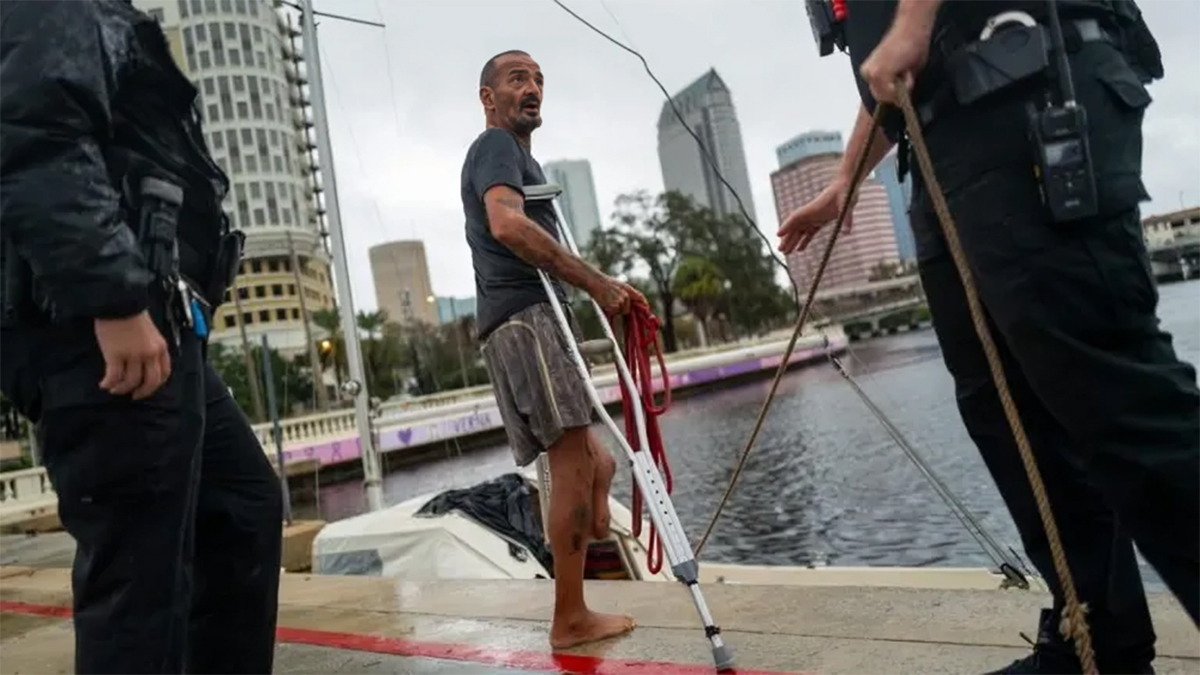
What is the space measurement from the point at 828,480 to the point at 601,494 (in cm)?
1191

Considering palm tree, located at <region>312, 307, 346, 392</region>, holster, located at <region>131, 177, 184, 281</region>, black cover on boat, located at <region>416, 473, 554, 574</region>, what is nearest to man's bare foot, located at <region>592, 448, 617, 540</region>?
holster, located at <region>131, 177, 184, 281</region>

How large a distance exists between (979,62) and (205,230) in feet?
4.98

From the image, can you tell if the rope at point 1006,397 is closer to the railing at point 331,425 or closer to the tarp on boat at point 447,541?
the tarp on boat at point 447,541

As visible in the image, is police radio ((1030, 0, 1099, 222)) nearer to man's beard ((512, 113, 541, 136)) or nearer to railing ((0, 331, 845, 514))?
man's beard ((512, 113, 541, 136))

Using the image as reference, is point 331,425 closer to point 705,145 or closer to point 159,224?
point 705,145

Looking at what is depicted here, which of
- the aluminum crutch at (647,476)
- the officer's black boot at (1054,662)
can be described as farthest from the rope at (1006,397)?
the aluminum crutch at (647,476)

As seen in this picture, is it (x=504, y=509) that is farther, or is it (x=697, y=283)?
(x=697, y=283)

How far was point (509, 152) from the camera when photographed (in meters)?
2.80

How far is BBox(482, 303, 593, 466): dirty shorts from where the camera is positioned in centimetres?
270

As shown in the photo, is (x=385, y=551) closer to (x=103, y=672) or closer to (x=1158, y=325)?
(x=103, y=672)

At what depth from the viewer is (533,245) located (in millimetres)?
2660

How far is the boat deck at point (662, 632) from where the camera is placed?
220cm

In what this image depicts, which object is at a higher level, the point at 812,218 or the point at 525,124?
the point at 525,124

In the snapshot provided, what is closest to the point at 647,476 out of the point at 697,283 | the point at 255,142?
the point at 697,283
